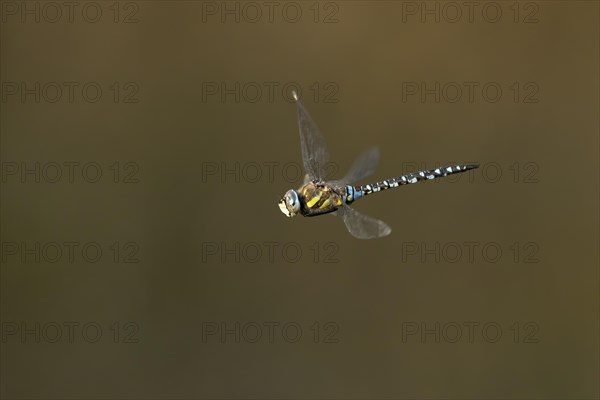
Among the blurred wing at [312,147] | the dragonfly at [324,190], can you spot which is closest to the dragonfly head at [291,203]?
the dragonfly at [324,190]

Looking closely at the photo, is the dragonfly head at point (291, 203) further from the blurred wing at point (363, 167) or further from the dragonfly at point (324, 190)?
the blurred wing at point (363, 167)

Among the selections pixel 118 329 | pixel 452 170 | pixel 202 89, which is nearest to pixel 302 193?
pixel 452 170

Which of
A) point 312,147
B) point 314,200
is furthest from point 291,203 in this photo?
point 312,147

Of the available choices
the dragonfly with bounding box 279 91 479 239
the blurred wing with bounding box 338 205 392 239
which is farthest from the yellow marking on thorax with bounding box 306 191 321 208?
the blurred wing with bounding box 338 205 392 239

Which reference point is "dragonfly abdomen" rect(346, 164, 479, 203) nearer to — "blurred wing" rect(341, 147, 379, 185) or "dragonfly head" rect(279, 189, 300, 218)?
"blurred wing" rect(341, 147, 379, 185)

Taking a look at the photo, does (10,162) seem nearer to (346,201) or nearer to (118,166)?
Result: (118,166)

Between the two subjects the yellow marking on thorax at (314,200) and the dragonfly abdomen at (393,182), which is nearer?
the yellow marking on thorax at (314,200)

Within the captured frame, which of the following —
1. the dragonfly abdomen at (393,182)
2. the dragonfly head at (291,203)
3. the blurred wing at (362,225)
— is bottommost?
the blurred wing at (362,225)
